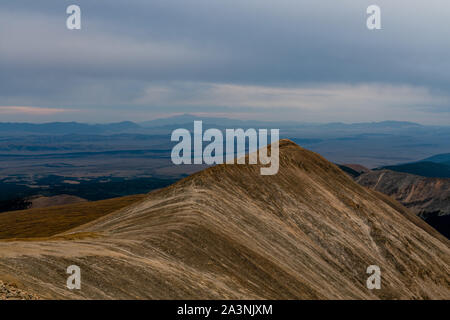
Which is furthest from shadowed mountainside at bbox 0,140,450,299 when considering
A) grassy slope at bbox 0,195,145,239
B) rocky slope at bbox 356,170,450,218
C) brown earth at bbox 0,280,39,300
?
rocky slope at bbox 356,170,450,218

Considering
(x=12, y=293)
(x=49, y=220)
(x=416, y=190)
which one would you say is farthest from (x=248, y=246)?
(x=416, y=190)

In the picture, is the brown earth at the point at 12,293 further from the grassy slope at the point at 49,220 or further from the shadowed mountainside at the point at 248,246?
the grassy slope at the point at 49,220

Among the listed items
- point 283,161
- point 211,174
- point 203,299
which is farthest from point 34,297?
point 283,161

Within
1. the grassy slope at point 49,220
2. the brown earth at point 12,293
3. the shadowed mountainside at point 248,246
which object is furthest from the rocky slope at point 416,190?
the brown earth at point 12,293

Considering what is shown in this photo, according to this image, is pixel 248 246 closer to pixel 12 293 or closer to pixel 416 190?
pixel 12 293

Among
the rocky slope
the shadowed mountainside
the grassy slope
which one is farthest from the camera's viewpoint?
the rocky slope

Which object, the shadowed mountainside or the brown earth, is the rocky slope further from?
the brown earth
